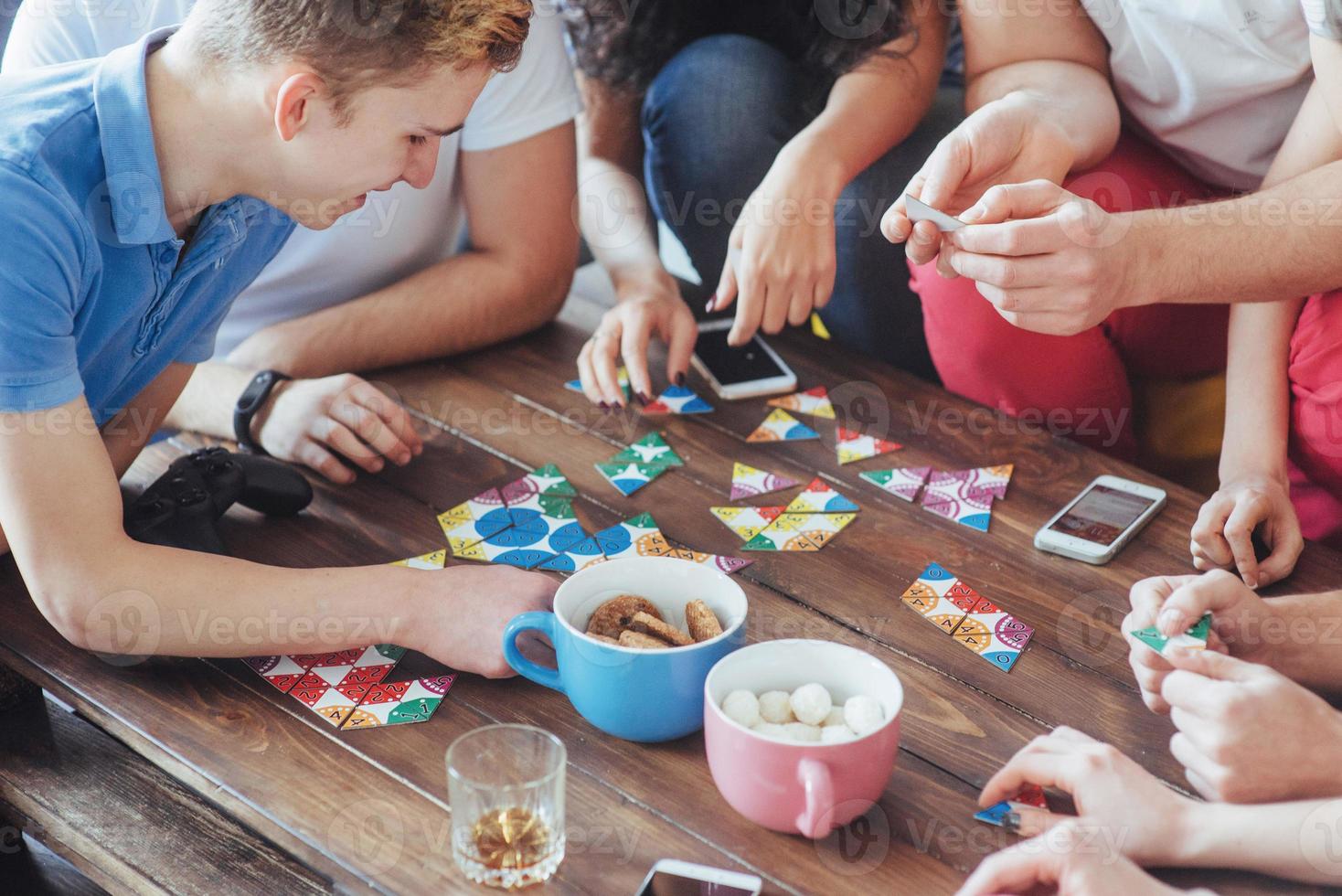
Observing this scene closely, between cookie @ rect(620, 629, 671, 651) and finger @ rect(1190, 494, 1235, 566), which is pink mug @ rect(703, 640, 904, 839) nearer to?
cookie @ rect(620, 629, 671, 651)

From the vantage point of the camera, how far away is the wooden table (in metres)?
0.87

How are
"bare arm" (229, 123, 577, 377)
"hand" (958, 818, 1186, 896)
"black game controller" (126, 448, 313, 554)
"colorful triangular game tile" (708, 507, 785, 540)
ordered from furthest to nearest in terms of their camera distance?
"bare arm" (229, 123, 577, 377), "colorful triangular game tile" (708, 507, 785, 540), "black game controller" (126, 448, 313, 554), "hand" (958, 818, 1186, 896)

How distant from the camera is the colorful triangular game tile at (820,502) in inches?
50.2

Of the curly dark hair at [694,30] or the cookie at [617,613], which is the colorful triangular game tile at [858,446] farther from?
the curly dark hair at [694,30]

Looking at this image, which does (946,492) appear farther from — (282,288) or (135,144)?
(282,288)

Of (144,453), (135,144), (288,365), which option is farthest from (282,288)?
(135,144)

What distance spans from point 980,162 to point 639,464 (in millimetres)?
503

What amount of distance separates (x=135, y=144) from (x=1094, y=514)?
0.99 meters

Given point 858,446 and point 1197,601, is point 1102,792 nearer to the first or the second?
point 1197,601

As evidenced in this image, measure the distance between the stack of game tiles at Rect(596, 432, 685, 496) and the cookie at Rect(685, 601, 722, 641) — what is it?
343mm

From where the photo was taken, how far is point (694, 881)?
0.84 m

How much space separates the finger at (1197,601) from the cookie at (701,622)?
366mm

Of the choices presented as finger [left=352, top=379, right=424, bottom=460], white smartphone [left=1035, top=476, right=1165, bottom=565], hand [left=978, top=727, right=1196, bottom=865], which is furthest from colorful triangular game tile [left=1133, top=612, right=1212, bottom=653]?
finger [left=352, top=379, right=424, bottom=460]

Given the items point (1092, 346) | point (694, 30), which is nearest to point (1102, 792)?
point (1092, 346)
